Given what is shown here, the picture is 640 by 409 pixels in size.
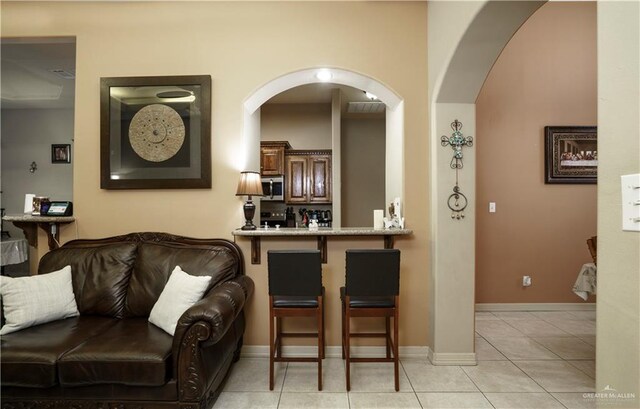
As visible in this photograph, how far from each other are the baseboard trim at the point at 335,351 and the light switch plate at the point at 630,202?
2.35 metres

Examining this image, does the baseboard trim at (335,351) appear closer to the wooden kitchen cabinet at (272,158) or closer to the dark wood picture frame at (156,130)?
the dark wood picture frame at (156,130)

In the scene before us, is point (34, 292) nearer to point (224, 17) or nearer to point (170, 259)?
point (170, 259)

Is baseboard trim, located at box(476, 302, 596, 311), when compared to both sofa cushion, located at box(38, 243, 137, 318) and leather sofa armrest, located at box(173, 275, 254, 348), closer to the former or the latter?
leather sofa armrest, located at box(173, 275, 254, 348)

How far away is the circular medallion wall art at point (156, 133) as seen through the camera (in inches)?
110

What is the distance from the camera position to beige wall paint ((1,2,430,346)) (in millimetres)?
2812

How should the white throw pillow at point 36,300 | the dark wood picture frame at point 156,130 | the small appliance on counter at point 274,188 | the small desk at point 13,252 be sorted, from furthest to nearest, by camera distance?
the small appliance on counter at point 274,188, the small desk at point 13,252, the dark wood picture frame at point 156,130, the white throw pillow at point 36,300

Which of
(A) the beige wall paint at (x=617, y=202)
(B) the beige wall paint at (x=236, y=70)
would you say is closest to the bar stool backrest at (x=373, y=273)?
(B) the beige wall paint at (x=236, y=70)

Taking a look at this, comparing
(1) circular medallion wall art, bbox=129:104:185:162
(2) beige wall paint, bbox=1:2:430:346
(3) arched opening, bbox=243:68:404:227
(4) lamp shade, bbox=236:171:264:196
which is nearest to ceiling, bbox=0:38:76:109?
(2) beige wall paint, bbox=1:2:430:346

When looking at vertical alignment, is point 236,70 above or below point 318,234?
above

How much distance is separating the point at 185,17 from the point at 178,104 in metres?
0.81

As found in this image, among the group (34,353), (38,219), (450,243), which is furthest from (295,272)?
(38,219)

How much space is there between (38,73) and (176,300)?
431 cm

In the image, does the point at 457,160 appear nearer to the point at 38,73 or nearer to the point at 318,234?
the point at 318,234

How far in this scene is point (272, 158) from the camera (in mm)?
5273
